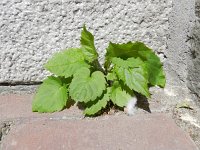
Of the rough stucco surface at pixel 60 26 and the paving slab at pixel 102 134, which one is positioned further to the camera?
the rough stucco surface at pixel 60 26

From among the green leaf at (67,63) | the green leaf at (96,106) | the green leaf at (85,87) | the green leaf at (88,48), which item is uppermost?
the green leaf at (88,48)

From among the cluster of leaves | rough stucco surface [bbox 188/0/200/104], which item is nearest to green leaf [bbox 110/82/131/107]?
the cluster of leaves

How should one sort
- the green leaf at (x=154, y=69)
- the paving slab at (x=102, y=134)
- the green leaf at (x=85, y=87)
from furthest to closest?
1. the green leaf at (x=154, y=69)
2. the green leaf at (x=85, y=87)
3. the paving slab at (x=102, y=134)

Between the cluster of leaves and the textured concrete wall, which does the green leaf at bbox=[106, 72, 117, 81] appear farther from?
the textured concrete wall

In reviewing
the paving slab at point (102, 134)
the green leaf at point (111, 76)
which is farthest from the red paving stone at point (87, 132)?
the green leaf at point (111, 76)

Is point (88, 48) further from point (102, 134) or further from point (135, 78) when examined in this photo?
point (102, 134)

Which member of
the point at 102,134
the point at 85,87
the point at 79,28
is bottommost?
the point at 102,134

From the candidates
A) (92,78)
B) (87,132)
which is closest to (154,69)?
(92,78)

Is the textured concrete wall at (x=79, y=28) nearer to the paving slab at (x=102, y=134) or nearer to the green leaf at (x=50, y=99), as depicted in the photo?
the green leaf at (x=50, y=99)
